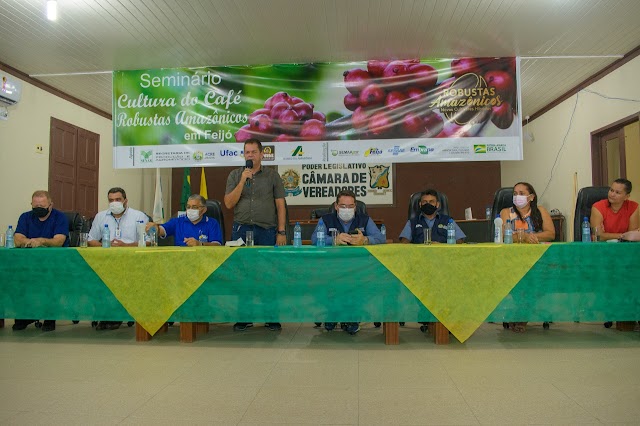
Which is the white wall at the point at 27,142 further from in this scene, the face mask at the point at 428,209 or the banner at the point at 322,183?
the face mask at the point at 428,209

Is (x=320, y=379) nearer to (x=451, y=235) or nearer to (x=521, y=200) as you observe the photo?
(x=451, y=235)

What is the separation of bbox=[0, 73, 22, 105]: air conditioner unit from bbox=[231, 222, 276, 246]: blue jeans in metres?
3.24

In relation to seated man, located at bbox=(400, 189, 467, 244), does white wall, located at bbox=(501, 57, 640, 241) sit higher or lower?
higher

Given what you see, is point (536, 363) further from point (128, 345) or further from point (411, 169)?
point (411, 169)

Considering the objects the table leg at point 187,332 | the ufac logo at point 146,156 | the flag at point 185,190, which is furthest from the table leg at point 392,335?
the flag at point 185,190

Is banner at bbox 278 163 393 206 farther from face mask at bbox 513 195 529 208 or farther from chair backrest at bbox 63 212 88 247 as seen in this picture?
face mask at bbox 513 195 529 208

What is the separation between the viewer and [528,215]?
11.7ft

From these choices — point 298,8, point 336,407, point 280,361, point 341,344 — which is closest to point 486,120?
point 298,8

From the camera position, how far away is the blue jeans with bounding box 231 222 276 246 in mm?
3602

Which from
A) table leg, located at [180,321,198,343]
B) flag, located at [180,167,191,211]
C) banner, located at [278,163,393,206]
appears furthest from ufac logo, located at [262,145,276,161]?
flag, located at [180,167,191,211]

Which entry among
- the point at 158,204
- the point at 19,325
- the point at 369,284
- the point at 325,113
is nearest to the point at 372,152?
the point at 325,113

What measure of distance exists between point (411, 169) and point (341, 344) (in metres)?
5.98

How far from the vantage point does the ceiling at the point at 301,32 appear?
4.08 m

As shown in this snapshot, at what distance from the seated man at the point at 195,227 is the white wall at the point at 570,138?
14.7 feet
